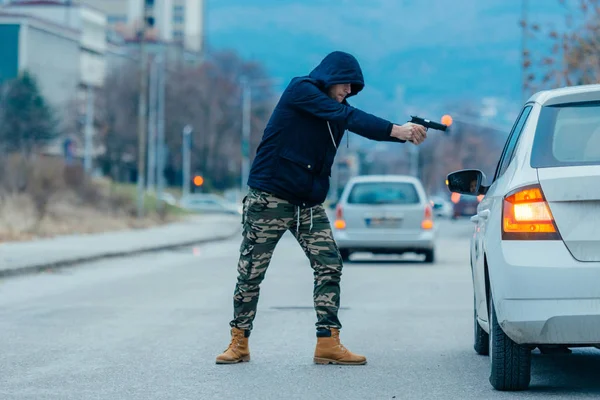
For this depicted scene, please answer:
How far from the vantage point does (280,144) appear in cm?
843

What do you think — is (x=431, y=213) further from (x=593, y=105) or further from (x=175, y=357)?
(x=593, y=105)

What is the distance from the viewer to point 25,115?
8350cm

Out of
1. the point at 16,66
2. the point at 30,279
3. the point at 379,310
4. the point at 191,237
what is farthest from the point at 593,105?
the point at 16,66

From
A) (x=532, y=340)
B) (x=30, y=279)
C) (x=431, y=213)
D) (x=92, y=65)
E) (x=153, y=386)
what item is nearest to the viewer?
(x=532, y=340)

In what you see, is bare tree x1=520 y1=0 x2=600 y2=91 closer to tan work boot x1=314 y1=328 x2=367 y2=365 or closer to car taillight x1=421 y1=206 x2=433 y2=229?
car taillight x1=421 y1=206 x2=433 y2=229

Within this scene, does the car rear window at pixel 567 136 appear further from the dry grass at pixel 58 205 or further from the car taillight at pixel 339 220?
the dry grass at pixel 58 205

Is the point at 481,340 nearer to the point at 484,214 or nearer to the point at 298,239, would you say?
the point at 298,239

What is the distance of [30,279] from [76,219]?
19.4 m

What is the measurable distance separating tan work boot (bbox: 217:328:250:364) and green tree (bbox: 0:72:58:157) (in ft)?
214

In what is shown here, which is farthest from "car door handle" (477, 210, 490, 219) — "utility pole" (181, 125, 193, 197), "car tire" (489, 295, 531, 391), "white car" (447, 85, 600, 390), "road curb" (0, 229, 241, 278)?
"utility pole" (181, 125, 193, 197)

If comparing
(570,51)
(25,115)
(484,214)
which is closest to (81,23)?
(25,115)

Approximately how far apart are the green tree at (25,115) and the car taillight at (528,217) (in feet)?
220

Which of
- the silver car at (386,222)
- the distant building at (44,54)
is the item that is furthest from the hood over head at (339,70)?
the distant building at (44,54)

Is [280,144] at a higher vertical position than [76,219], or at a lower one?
higher
